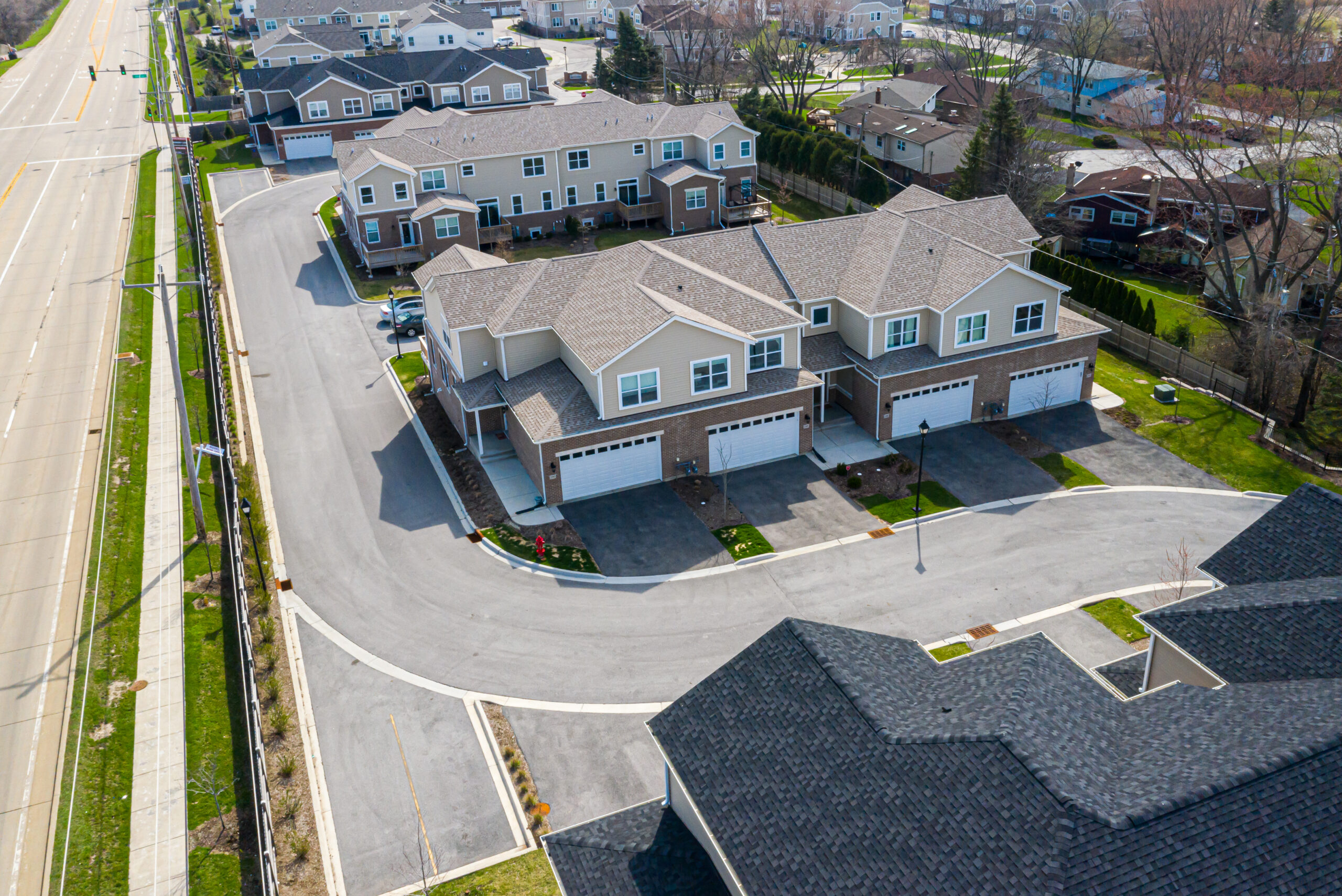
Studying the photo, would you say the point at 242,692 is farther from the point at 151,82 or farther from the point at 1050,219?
the point at 151,82

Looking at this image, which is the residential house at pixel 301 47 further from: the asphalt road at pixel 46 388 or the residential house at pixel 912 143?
the residential house at pixel 912 143

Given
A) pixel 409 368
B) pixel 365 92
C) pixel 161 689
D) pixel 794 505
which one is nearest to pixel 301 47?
pixel 365 92

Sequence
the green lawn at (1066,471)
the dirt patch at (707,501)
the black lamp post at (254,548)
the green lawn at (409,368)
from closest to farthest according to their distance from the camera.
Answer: the black lamp post at (254,548) < the dirt patch at (707,501) < the green lawn at (1066,471) < the green lawn at (409,368)

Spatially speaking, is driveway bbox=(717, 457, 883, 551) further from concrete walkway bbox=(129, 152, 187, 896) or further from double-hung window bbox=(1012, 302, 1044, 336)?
concrete walkway bbox=(129, 152, 187, 896)

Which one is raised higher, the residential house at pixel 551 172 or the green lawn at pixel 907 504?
Result: the residential house at pixel 551 172

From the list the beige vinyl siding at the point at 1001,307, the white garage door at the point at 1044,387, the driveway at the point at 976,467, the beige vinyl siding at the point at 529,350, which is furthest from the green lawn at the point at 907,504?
the beige vinyl siding at the point at 529,350

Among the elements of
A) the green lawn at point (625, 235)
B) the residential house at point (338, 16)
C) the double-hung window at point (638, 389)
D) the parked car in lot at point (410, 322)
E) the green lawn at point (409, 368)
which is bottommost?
the green lawn at point (409, 368)
